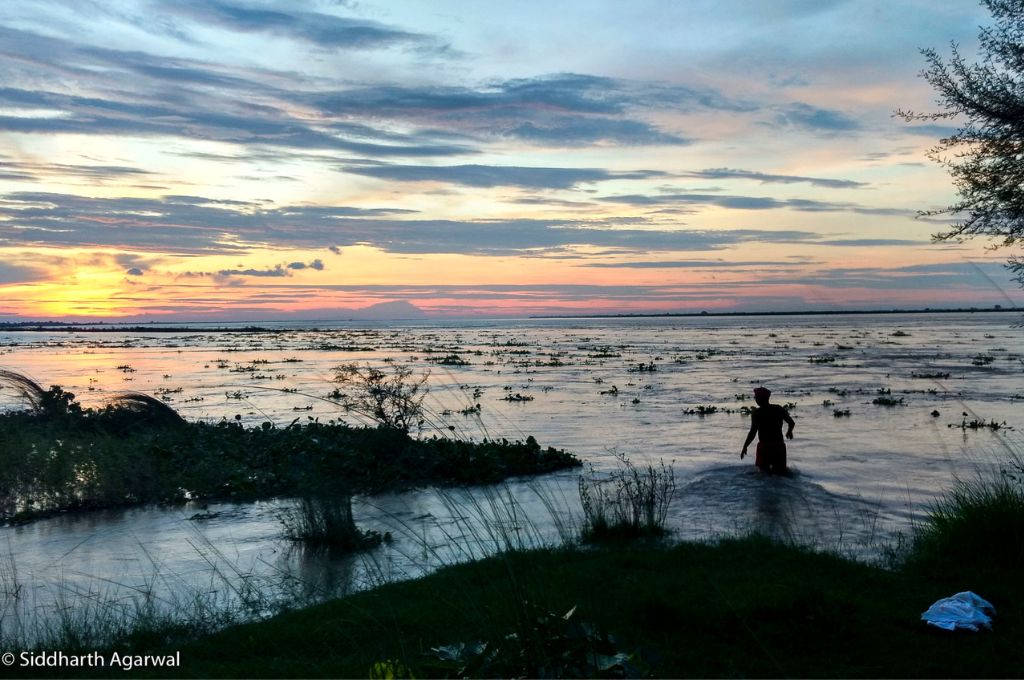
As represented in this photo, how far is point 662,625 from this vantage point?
7.34 meters

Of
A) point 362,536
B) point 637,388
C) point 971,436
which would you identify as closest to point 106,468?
point 362,536

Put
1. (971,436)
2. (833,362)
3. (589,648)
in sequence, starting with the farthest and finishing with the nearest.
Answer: (833,362)
(971,436)
(589,648)

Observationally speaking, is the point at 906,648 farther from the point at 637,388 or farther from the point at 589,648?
the point at 637,388

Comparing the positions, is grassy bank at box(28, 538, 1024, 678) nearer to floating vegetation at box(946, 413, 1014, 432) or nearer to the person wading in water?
the person wading in water

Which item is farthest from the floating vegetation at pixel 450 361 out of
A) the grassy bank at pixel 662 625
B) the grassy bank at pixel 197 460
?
the grassy bank at pixel 662 625

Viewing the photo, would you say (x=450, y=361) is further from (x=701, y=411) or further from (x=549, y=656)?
(x=549, y=656)

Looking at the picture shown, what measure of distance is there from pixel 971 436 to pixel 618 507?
48.1 ft

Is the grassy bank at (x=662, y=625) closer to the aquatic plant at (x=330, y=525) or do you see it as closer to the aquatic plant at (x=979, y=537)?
the aquatic plant at (x=979, y=537)

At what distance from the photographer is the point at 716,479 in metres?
15.8

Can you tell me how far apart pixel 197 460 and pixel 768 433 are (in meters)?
12.5

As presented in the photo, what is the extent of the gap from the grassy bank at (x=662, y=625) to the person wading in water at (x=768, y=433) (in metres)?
6.38

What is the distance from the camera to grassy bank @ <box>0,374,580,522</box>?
15.0m

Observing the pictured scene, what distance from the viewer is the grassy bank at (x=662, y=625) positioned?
17.7 feet

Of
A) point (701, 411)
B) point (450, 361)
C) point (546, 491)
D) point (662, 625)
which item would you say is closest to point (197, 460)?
point (546, 491)
